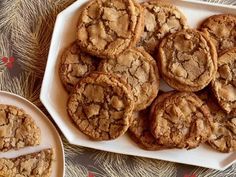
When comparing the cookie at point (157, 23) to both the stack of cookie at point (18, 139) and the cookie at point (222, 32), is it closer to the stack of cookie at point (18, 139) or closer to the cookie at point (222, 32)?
the cookie at point (222, 32)

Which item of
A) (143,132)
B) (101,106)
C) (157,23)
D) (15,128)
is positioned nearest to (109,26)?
(157,23)

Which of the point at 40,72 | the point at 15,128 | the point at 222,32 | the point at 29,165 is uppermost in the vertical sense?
the point at 222,32

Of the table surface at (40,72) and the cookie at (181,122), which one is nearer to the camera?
the cookie at (181,122)

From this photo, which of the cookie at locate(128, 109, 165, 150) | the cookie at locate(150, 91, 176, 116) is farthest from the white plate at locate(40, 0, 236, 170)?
the cookie at locate(150, 91, 176, 116)

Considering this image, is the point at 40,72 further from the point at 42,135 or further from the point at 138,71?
the point at 138,71

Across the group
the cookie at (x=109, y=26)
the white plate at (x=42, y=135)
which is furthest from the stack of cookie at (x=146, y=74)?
the white plate at (x=42, y=135)

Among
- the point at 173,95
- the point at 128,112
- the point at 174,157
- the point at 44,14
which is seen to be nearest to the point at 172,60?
the point at 173,95
